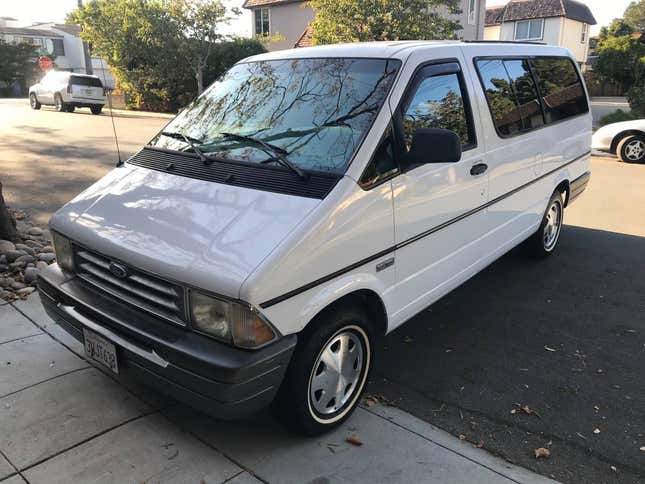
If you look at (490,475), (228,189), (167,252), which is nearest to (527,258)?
(490,475)

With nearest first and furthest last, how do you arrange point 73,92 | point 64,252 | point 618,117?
point 64,252
point 618,117
point 73,92

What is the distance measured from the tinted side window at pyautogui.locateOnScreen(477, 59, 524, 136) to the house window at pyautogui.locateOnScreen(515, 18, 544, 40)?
47224mm

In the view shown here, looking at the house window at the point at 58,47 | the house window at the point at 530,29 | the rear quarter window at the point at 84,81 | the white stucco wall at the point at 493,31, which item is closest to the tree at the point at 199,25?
the rear quarter window at the point at 84,81

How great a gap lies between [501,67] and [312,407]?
3.22m

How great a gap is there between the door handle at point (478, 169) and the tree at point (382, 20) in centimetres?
1497

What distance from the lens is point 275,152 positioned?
3279 mm

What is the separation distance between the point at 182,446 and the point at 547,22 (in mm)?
51147

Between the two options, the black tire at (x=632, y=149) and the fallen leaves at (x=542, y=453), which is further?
the black tire at (x=632, y=149)

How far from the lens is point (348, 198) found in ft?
9.63

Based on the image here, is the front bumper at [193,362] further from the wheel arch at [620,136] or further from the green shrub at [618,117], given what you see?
the green shrub at [618,117]

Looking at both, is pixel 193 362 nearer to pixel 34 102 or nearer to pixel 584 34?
pixel 34 102

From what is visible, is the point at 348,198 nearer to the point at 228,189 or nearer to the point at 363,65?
the point at 228,189

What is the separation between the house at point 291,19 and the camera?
2934 centimetres

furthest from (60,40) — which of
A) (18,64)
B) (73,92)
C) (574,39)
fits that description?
(574,39)
